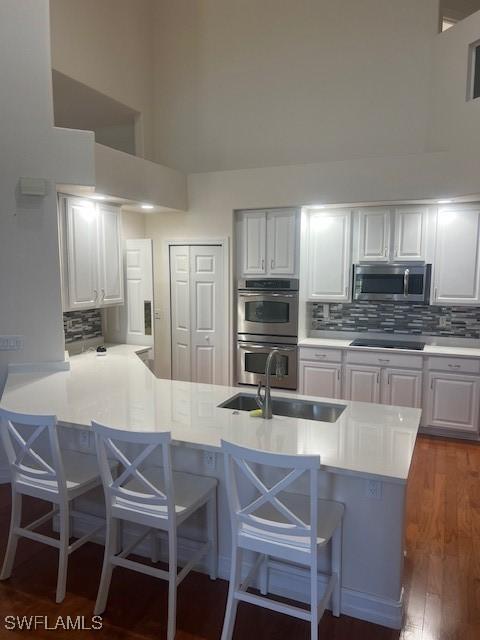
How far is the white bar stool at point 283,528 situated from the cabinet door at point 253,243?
10.7 ft

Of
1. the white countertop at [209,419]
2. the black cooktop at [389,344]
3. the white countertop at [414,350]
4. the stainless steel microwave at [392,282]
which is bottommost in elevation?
the white countertop at [209,419]

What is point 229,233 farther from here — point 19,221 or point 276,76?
point 19,221

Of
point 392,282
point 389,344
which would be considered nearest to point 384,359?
point 389,344

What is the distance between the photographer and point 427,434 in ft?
15.8

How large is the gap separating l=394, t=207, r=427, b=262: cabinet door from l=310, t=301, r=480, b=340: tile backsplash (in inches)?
23.7

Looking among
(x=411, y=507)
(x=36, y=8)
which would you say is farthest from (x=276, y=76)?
(x=411, y=507)

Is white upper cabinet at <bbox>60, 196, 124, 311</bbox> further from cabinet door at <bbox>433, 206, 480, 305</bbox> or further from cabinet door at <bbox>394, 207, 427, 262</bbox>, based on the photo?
cabinet door at <bbox>433, 206, 480, 305</bbox>

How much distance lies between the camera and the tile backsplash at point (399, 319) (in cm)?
492

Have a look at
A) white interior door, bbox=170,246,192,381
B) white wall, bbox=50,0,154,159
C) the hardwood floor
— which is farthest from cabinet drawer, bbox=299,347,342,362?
white wall, bbox=50,0,154,159

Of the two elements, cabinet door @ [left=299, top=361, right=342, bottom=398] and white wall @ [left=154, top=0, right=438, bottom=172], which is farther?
cabinet door @ [left=299, top=361, right=342, bottom=398]

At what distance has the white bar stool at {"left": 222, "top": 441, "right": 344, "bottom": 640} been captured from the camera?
1860 millimetres

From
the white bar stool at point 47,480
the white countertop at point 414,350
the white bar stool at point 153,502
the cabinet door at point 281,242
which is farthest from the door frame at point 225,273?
the white bar stool at point 153,502

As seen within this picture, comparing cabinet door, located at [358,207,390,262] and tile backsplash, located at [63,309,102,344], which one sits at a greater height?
cabinet door, located at [358,207,390,262]

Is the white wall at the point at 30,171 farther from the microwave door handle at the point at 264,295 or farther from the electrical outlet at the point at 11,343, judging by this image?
the microwave door handle at the point at 264,295
